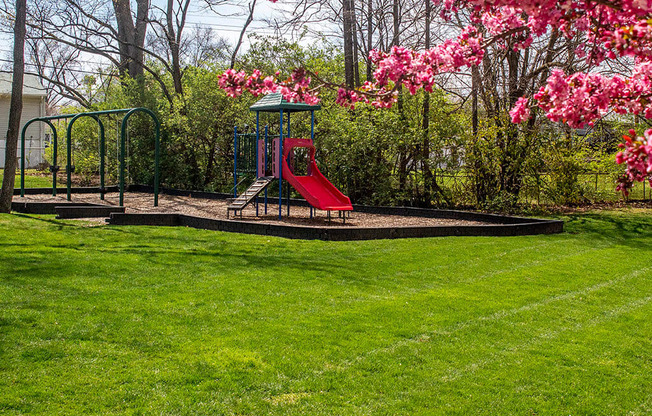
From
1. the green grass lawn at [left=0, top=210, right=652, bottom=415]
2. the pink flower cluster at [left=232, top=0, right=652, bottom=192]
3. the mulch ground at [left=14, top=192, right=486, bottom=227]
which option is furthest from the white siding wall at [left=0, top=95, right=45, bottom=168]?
the pink flower cluster at [left=232, top=0, right=652, bottom=192]

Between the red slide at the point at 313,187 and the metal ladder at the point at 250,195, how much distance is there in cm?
45

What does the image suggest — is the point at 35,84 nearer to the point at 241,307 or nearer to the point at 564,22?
the point at 241,307

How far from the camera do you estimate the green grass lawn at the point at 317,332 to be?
3.73 m

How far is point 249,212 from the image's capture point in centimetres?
1384

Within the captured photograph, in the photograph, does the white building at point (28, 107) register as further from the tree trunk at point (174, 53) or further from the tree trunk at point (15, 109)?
the tree trunk at point (15, 109)

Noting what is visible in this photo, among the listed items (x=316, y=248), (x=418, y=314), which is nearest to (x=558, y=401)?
(x=418, y=314)

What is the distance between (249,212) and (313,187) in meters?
2.07

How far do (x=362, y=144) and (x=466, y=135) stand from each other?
245 cm

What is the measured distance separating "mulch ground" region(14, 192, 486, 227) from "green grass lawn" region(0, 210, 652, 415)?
341 cm

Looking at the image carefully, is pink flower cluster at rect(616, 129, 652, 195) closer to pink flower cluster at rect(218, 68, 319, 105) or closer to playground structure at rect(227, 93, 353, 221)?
pink flower cluster at rect(218, 68, 319, 105)

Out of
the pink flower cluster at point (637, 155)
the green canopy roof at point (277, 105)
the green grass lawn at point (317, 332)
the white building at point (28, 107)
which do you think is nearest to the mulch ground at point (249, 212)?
the green canopy roof at point (277, 105)

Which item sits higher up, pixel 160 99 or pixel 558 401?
pixel 160 99

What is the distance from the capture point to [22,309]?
5.11 m

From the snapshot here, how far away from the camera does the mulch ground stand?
1200cm
